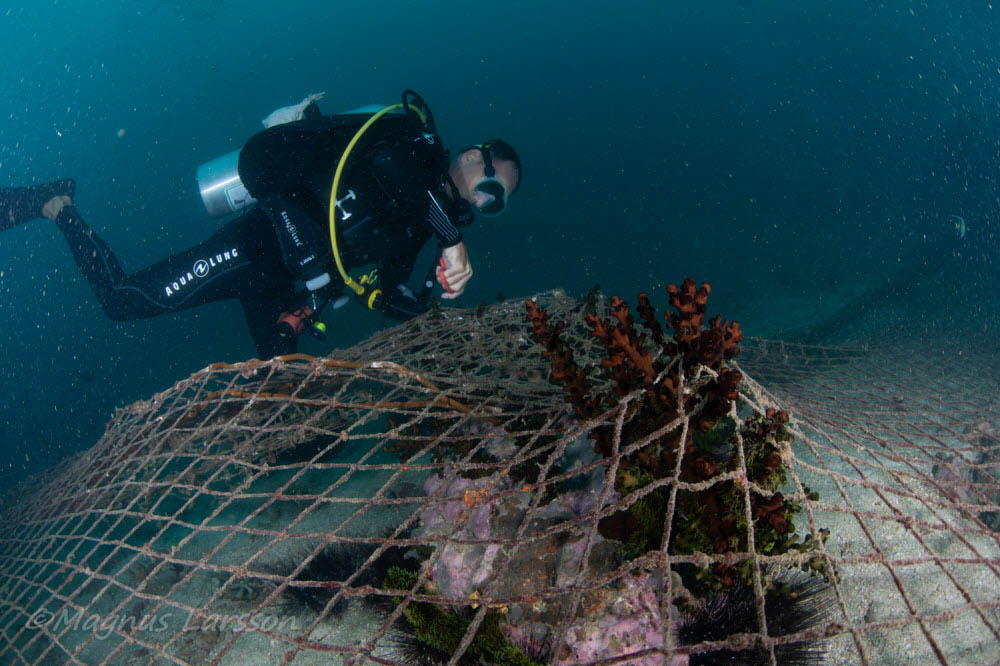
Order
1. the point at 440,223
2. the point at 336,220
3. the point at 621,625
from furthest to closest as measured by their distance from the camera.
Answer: the point at 336,220, the point at 440,223, the point at 621,625

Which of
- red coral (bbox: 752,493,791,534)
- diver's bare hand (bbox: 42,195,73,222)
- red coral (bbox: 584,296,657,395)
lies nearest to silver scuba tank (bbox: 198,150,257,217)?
diver's bare hand (bbox: 42,195,73,222)

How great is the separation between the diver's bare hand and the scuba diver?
2887mm

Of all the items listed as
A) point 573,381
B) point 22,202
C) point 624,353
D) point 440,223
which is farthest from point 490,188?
point 22,202

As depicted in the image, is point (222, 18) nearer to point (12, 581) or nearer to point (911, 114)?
point (12, 581)

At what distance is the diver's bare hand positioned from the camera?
7785mm

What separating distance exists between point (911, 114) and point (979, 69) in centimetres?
742

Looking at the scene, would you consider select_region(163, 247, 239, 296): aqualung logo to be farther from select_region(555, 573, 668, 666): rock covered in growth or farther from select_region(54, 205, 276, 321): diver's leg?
select_region(555, 573, 668, 666): rock covered in growth

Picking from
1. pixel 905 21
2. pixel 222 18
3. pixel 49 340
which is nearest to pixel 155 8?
pixel 222 18

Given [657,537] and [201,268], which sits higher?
[201,268]

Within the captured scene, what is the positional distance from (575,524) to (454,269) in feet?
12.3

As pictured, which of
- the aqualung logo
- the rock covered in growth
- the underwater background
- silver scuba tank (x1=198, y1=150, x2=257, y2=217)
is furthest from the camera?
the underwater background

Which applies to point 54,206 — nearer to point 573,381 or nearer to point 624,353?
point 573,381

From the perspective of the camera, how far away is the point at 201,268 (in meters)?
6.16

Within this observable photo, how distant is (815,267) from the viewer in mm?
24203
